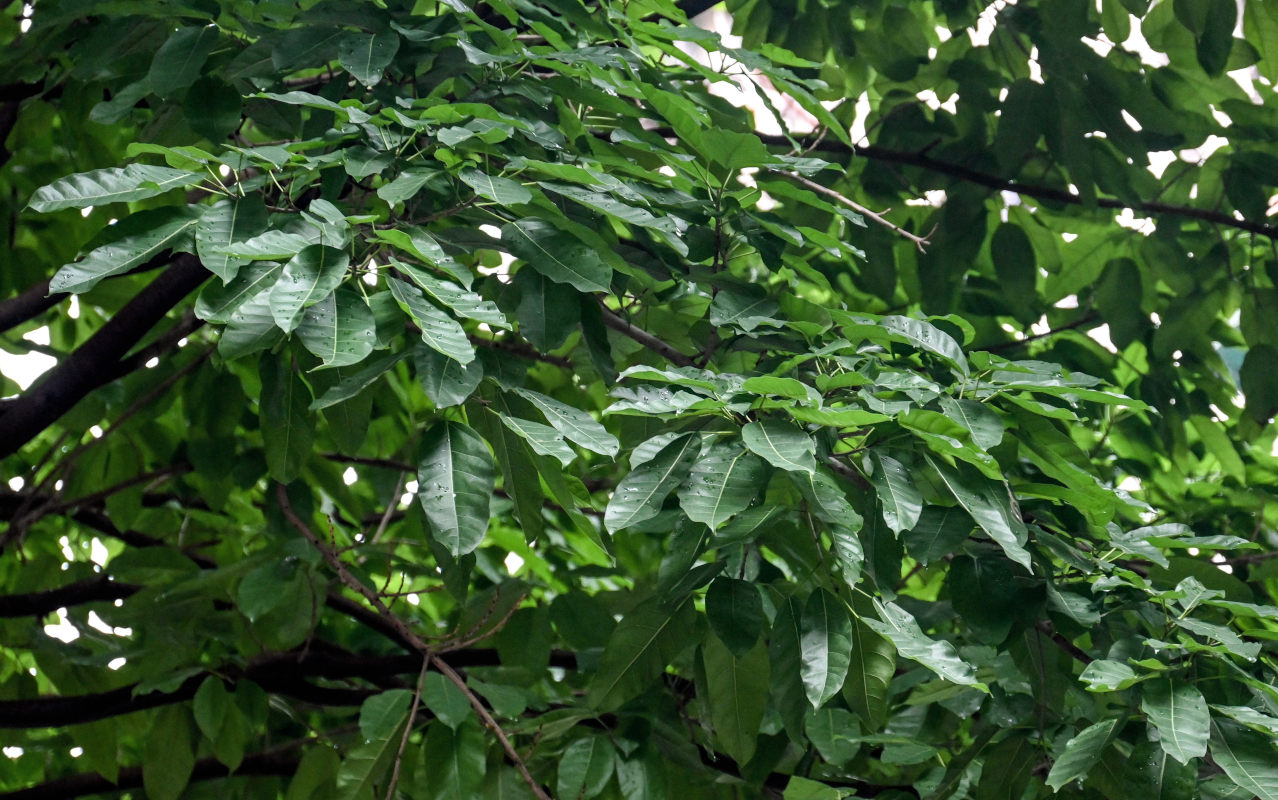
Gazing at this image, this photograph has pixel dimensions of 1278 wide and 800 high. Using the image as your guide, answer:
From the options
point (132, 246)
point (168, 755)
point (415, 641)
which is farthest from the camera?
point (168, 755)

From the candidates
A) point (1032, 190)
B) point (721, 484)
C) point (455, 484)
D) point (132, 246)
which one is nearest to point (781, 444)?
point (721, 484)

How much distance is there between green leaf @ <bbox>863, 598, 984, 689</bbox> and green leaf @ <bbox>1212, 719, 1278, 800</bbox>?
0.28 meters

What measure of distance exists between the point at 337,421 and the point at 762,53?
915 mm

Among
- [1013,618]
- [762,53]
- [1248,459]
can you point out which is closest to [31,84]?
[762,53]

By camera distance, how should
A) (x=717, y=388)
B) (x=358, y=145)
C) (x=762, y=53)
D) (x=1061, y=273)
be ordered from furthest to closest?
(x=1061, y=273)
(x=762, y=53)
(x=358, y=145)
(x=717, y=388)

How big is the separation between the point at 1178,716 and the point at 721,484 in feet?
1.88

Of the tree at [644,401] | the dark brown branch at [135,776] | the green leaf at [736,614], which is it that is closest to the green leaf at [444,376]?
the tree at [644,401]

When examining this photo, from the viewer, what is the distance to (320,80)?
210cm

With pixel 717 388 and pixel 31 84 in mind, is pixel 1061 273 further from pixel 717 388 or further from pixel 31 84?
pixel 31 84

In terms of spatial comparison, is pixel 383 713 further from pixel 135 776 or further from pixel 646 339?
pixel 135 776

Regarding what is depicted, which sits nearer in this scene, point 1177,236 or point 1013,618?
point 1013,618

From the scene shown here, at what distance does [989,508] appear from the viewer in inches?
51.2

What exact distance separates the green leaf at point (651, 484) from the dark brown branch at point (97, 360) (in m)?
1.16

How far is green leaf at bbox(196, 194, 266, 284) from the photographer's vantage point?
1.24m
